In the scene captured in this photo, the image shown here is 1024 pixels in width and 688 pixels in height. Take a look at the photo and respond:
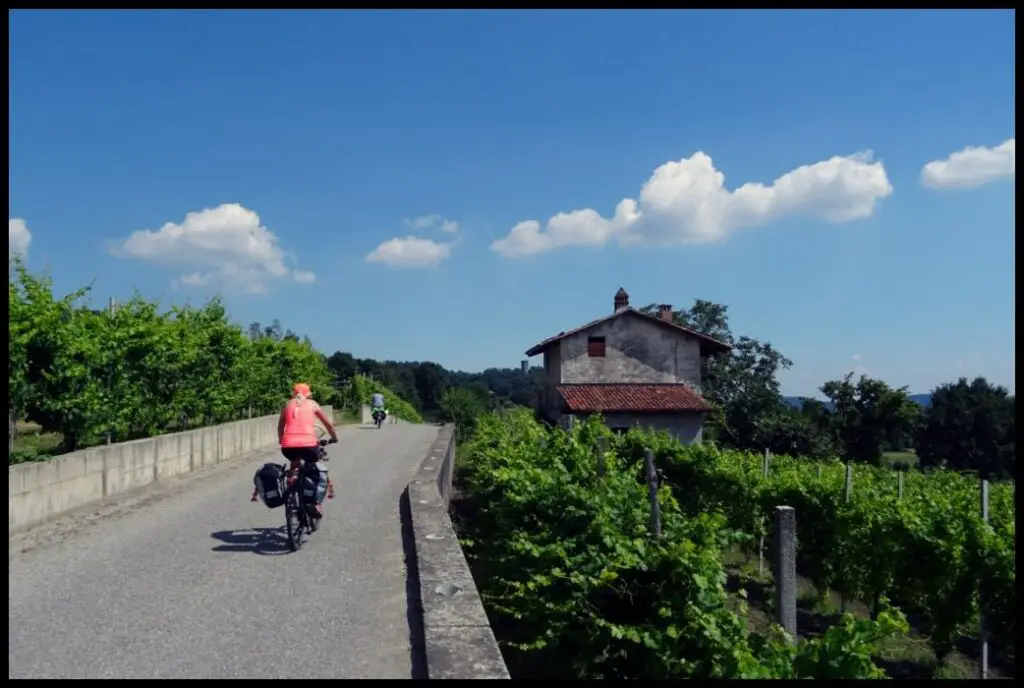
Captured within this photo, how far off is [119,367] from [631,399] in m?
28.7

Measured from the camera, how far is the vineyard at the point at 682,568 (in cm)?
543

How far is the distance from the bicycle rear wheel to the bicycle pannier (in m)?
0.09

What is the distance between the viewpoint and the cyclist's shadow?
327 inches

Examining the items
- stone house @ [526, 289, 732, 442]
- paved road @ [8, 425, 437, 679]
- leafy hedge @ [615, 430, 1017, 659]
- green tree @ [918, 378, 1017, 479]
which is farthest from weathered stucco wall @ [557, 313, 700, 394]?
green tree @ [918, 378, 1017, 479]

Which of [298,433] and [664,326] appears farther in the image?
[664,326]

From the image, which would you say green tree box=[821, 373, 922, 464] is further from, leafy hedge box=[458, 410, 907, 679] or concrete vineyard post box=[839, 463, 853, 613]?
leafy hedge box=[458, 410, 907, 679]

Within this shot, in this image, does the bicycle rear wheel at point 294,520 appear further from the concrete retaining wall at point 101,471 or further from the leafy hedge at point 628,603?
the concrete retaining wall at point 101,471

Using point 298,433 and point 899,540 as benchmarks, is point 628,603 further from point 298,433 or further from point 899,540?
point 899,540

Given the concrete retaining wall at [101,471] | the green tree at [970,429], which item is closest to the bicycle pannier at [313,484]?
the concrete retaining wall at [101,471]

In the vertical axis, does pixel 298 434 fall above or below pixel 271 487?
above

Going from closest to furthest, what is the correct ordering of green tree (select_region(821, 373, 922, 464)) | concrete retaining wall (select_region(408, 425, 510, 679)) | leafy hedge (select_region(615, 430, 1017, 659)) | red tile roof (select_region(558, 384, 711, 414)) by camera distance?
concrete retaining wall (select_region(408, 425, 510, 679))
leafy hedge (select_region(615, 430, 1017, 659))
red tile roof (select_region(558, 384, 711, 414))
green tree (select_region(821, 373, 922, 464))

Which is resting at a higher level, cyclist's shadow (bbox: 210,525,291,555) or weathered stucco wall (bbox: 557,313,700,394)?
weathered stucco wall (bbox: 557,313,700,394)

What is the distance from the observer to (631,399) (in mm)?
39219

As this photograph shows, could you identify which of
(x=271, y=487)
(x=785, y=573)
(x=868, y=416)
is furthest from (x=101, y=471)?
(x=868, y=416)
